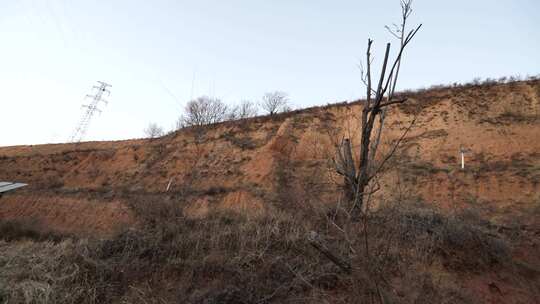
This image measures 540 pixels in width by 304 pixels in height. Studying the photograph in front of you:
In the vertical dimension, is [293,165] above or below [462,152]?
below

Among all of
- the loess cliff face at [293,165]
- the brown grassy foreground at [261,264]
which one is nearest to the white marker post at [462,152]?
the loess cliff face at [293,165]

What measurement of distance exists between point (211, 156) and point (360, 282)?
16.5 metres

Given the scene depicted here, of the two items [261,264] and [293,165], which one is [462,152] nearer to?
[293,165]

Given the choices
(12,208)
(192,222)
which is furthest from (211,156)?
(192,222)

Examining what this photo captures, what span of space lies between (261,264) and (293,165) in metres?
11.4

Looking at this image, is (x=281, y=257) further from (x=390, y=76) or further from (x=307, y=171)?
(x=307, y=171)

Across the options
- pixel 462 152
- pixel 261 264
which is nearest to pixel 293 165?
pixel 462 152

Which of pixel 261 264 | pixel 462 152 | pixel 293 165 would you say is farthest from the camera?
pixel 293 165

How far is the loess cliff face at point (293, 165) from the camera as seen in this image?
11773 millimetres

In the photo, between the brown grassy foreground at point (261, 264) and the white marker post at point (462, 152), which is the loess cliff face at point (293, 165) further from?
the brown grassy foreground at point (261, 264)

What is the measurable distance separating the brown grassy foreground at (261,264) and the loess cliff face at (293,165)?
229 cm

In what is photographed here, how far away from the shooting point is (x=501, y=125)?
1423 cm

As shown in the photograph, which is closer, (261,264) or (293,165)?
(261,264)

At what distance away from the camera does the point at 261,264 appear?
16.7 feet
